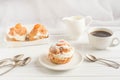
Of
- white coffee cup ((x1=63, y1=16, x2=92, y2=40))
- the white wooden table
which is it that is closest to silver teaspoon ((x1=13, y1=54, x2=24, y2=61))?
the white wooden table

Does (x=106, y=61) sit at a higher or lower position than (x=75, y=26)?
lower

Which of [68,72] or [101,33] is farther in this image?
[101,33]

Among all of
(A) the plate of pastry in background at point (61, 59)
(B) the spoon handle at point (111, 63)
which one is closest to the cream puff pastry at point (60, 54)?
(A) the plate of pastry in background at point (61, 59)

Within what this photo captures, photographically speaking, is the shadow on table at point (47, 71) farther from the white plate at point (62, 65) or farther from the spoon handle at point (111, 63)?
the spoon handle at point (111, 63)

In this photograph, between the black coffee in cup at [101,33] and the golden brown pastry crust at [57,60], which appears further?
the black coffee in cup at [101,33]

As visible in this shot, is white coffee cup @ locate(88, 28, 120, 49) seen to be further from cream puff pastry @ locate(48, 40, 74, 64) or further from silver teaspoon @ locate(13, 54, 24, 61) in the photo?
silver teaspoon @ locate(13, 54, 24, 61)

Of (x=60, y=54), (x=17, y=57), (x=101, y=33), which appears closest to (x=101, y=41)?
(x=101, y=33)

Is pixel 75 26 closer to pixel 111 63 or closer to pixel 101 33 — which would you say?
pixel 101 33
